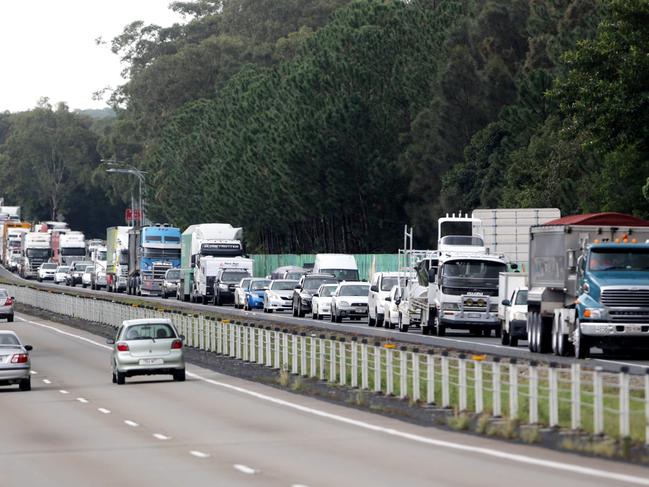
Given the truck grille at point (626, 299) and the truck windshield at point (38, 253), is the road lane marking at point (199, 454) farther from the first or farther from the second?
the truck windshield at point (38, 253)

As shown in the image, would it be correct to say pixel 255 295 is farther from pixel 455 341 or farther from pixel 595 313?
pixel 595 313

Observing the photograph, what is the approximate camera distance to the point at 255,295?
3088 inches

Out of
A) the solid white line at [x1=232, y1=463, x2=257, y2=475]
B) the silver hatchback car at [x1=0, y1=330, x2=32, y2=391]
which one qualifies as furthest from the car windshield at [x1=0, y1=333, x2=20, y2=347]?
the solid white line at [x1=232, y1=463, x2=257, y2=475]

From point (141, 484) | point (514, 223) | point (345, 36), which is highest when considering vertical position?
point (345, 36)

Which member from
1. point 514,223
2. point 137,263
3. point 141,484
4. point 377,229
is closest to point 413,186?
point 377,229

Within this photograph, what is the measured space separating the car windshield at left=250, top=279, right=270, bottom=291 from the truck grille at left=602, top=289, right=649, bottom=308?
141 ft

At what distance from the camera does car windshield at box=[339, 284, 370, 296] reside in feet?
214

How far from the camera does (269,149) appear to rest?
118 m

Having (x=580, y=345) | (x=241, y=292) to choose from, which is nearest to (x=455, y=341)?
(x=580, y=345)

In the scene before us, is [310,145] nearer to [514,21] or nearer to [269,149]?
[269,149]

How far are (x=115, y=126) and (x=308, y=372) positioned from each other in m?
143

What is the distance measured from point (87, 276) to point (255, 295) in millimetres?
51364

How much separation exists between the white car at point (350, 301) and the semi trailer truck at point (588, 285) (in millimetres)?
21956

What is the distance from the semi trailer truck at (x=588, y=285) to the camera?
37.1 meters
